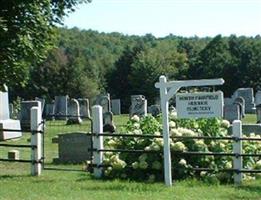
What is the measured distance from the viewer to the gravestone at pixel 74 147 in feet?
57.1

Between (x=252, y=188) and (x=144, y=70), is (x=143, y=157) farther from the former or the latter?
(x=144, y=70)

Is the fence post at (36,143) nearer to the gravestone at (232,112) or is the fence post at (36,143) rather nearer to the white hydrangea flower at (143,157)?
the white hydrangea flower at (143,157)

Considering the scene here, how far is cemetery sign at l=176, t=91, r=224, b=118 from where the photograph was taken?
1259 cm

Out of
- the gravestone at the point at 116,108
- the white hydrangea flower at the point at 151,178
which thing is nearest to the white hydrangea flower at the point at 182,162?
the white hydrangea flower at the point at 151,178

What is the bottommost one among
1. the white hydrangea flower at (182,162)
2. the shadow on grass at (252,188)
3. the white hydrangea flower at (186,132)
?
the shadow on grass at (252,188)

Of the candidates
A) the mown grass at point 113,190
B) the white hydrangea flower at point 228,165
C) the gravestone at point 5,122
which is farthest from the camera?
the gravestone at point 5,122

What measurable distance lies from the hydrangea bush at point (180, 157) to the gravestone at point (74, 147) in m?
2.83

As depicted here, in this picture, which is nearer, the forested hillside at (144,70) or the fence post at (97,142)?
the fence post at (97,142)

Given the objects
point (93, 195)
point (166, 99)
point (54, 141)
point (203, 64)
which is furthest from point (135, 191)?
point (203, 64)

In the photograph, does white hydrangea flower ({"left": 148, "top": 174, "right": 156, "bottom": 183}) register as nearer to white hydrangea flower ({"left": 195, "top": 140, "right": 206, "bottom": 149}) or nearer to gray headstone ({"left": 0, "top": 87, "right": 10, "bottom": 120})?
white hydrangea flower ({"left": 195, "top": 140, "right": 206, "bottom": 149})

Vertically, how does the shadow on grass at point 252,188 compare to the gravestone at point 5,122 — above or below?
below

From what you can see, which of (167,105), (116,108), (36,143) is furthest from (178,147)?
(116,108)

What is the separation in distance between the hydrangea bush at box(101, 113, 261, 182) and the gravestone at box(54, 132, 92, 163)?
2831 millimetres

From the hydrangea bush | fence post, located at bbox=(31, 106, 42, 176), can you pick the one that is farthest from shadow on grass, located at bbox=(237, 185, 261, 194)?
fence post, located at bbox=(31, 106, 42, 176)
